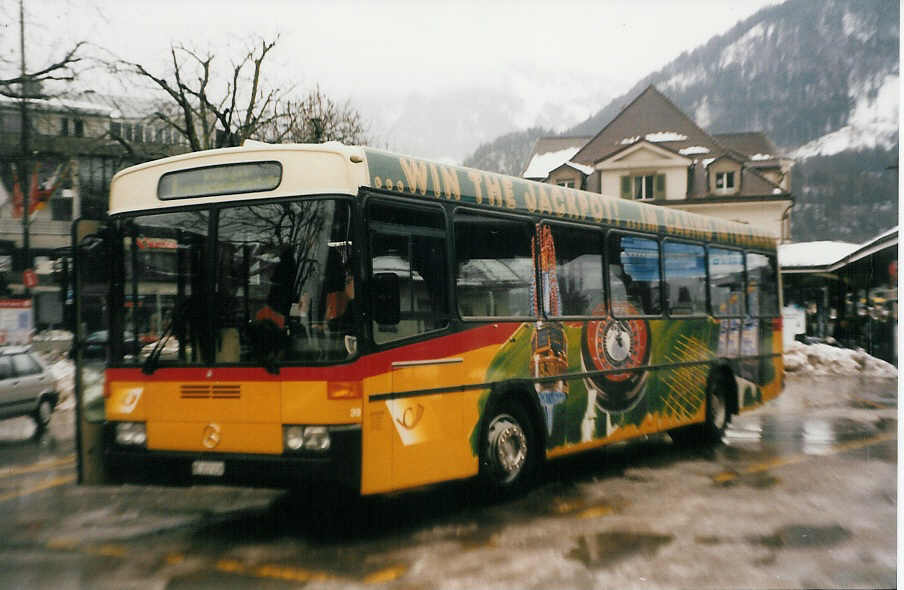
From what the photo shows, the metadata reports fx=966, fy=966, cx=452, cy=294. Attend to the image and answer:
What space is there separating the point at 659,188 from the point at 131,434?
137ft

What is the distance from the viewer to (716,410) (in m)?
12.7

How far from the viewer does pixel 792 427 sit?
14.7 metres

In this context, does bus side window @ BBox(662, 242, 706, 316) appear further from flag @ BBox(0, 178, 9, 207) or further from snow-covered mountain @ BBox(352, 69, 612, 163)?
flag @ BBox(0, 178, 9, 207)

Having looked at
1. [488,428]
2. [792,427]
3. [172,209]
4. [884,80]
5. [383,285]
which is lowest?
[792,427]

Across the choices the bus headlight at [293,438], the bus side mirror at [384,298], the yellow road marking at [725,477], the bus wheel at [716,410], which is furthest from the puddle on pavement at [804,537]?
the bus wheel at [716,410]

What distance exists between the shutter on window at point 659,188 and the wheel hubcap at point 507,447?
39338 mm

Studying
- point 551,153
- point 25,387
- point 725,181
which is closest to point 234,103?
point 25,387

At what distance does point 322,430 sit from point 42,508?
3790 millimetres

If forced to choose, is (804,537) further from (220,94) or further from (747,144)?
(747,144)

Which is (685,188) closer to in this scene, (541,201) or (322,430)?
(541,201)

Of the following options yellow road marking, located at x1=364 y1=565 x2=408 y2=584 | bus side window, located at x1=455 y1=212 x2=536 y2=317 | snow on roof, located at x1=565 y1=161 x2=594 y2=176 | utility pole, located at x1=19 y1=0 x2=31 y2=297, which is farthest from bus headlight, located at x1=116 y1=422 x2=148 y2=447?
snow on roof, located at x1=565 y1=161 x2=594 y2=176

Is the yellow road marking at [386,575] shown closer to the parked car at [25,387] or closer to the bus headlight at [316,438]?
the bus headlight at [316,438]

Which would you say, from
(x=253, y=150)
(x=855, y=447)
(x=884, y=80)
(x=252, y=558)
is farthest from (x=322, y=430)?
(x=884, y=80)

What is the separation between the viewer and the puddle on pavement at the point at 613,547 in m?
6.47
